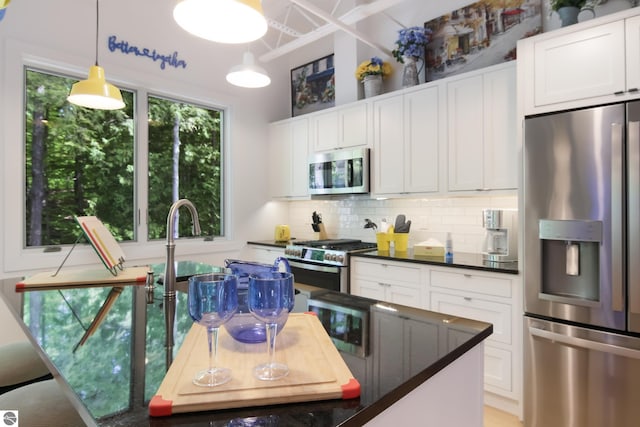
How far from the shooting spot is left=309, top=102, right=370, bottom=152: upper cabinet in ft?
11.9

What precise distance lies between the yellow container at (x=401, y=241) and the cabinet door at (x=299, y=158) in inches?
48.6

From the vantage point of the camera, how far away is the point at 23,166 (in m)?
2.86

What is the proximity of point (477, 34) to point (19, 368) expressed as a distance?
385cm

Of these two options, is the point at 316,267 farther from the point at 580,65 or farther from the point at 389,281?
the point at 580,65

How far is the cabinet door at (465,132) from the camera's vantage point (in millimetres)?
2852

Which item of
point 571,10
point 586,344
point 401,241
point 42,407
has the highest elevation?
point 571,10

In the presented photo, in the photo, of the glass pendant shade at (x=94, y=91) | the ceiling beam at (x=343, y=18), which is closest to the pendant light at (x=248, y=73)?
the glass pendant shade at (x=94, y=91)

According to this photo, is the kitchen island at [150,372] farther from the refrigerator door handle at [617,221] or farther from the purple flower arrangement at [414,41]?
the purple flower arrangement at [414,41]

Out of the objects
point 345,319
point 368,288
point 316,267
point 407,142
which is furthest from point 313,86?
point 345,319

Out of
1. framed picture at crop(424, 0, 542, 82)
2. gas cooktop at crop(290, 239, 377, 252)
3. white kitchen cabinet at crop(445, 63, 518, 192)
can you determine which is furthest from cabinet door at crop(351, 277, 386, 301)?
framed picture at crop(424, 0, 542, 82)

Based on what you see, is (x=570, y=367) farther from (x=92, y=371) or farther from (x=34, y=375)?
(x=34, y=375)

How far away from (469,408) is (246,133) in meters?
3.81

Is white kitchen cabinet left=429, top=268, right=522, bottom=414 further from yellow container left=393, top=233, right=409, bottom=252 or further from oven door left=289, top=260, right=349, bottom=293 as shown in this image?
oven door left=289, top=260, right=349, bottom=293

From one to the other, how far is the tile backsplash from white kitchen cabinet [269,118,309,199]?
37 cm
